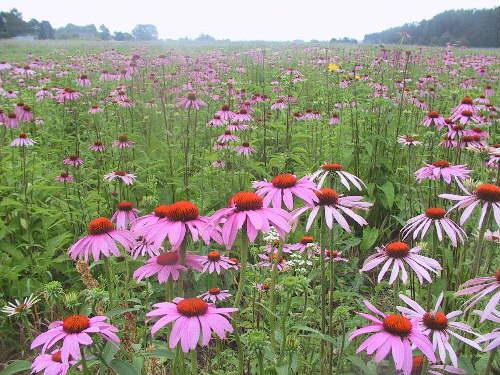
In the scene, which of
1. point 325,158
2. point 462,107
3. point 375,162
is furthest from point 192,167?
point 462,107

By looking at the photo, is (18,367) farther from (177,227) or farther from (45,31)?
(45,31)

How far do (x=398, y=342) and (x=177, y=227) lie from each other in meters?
0.57

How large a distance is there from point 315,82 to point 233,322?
270 inches

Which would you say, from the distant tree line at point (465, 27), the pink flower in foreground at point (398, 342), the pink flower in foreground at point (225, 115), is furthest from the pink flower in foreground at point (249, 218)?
the distant tree line at point (465, 27)

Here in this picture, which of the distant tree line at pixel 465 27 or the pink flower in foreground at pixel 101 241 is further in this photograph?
the distant tree line at pixel 465 27

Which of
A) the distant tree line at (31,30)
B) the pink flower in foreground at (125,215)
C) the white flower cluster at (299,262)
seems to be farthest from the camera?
the distant tree line at (31,30)

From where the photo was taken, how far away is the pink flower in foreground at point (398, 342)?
1.05 meters

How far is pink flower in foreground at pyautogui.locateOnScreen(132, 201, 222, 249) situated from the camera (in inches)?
44.5

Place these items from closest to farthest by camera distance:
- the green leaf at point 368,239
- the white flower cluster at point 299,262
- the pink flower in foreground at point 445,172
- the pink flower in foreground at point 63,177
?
the white flower cluster at point 299,262
the pink flower in foreground at point 445,172
the green leaf at point 368,239
the pink flower in foreground at point 63,177

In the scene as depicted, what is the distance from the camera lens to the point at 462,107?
3.37 meters

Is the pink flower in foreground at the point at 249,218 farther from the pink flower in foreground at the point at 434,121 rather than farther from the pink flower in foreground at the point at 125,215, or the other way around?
the pink flower in foreground at the point at 434,121

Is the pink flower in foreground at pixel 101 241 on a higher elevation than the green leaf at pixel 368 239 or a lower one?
higher

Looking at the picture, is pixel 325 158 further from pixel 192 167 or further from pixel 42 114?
pixel 42 114

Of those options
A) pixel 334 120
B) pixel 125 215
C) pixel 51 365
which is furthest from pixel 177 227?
pixel 334 120
